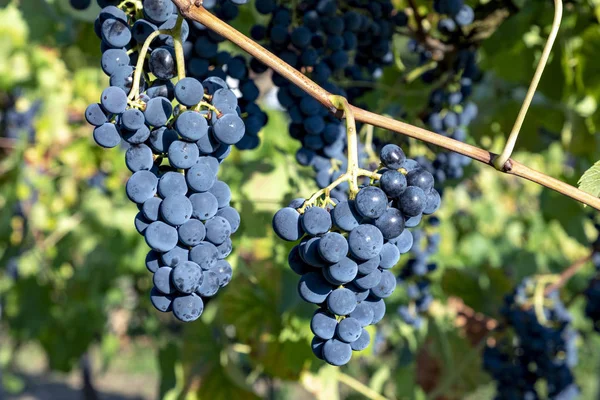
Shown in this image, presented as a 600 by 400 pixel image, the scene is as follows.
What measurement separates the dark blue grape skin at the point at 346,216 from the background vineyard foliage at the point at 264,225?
68 centimetres

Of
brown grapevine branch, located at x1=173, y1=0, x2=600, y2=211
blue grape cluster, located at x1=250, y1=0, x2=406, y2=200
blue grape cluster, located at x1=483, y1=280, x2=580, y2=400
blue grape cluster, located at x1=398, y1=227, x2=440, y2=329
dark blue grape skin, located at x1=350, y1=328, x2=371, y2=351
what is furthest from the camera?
blue grape cluster, located at x1=398, y1=227, x2=440, y2=329

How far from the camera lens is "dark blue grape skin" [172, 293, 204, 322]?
863 mm

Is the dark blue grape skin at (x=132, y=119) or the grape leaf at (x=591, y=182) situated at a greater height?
the grape leaf at (x=591, y=182)

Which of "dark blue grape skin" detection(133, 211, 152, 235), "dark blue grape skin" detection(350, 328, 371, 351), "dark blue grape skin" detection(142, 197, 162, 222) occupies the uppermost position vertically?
"dark blue grape skin" detection(142, 197, 162, 222)

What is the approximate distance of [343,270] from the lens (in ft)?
2.73

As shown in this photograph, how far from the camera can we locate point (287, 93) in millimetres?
1300

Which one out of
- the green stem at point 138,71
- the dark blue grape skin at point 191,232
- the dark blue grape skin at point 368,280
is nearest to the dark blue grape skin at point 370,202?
the dark blue grape skin at point 368,280

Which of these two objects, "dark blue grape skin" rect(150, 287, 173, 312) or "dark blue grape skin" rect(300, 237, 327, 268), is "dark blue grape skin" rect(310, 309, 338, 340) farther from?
"dark blue grape skin" rect(150, 287, 173, 312)

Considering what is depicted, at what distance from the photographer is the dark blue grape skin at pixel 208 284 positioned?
87 cm

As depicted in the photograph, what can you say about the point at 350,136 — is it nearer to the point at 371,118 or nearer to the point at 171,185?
the point at 371,118

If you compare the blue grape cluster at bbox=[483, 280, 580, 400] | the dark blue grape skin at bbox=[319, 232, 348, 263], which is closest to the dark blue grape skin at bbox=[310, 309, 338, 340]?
the dark blue grape skin at bbox=[319, 232, 348, 263]

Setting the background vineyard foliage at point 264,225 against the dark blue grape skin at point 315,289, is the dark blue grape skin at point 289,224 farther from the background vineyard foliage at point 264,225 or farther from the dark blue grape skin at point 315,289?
the background vineyard foliage at point 264,225

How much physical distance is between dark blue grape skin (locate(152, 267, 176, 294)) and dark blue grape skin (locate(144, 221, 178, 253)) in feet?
0.11

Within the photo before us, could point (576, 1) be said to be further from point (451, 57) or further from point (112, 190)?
point (112, 190)
